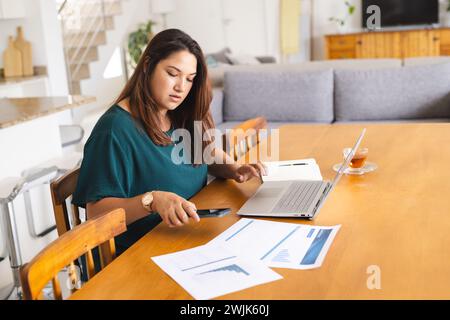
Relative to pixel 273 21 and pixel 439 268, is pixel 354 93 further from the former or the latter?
pixel 273 21

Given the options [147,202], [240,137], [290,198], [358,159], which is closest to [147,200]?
[147,202]

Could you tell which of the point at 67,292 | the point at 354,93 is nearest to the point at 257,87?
the point at 354,93

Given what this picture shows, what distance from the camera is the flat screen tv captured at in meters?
7.81

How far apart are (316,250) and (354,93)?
3076 mm

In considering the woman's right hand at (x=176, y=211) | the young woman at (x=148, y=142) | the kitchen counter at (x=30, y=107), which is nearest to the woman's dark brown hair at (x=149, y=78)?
the young woman at (x=148, y=142)

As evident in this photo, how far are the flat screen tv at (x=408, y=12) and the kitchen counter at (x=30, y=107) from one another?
5.60 metres

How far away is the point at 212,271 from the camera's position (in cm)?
121

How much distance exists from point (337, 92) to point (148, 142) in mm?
2818

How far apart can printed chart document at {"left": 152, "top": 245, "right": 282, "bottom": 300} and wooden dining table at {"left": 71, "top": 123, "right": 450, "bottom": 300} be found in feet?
0.06

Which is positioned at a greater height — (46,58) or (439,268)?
(46,58)

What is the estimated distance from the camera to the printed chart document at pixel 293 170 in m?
1.87

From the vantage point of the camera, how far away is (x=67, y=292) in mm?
2637

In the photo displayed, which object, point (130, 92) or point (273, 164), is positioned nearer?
point (130, 92)

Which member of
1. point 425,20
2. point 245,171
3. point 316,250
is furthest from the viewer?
point 425,20
